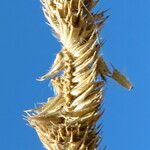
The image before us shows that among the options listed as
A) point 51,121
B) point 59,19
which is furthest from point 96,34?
point 51,121

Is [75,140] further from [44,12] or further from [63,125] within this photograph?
[44,12]

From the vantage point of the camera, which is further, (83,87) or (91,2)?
(91,2)

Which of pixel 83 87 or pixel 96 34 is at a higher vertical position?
pixel 96 34

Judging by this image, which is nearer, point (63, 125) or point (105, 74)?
point (63, 125)

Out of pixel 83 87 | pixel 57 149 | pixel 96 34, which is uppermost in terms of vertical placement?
pixel 96 34

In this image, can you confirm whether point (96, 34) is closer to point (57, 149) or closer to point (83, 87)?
point (83, 87)

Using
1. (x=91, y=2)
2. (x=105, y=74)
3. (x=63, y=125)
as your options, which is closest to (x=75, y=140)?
(x=63, y=125)
